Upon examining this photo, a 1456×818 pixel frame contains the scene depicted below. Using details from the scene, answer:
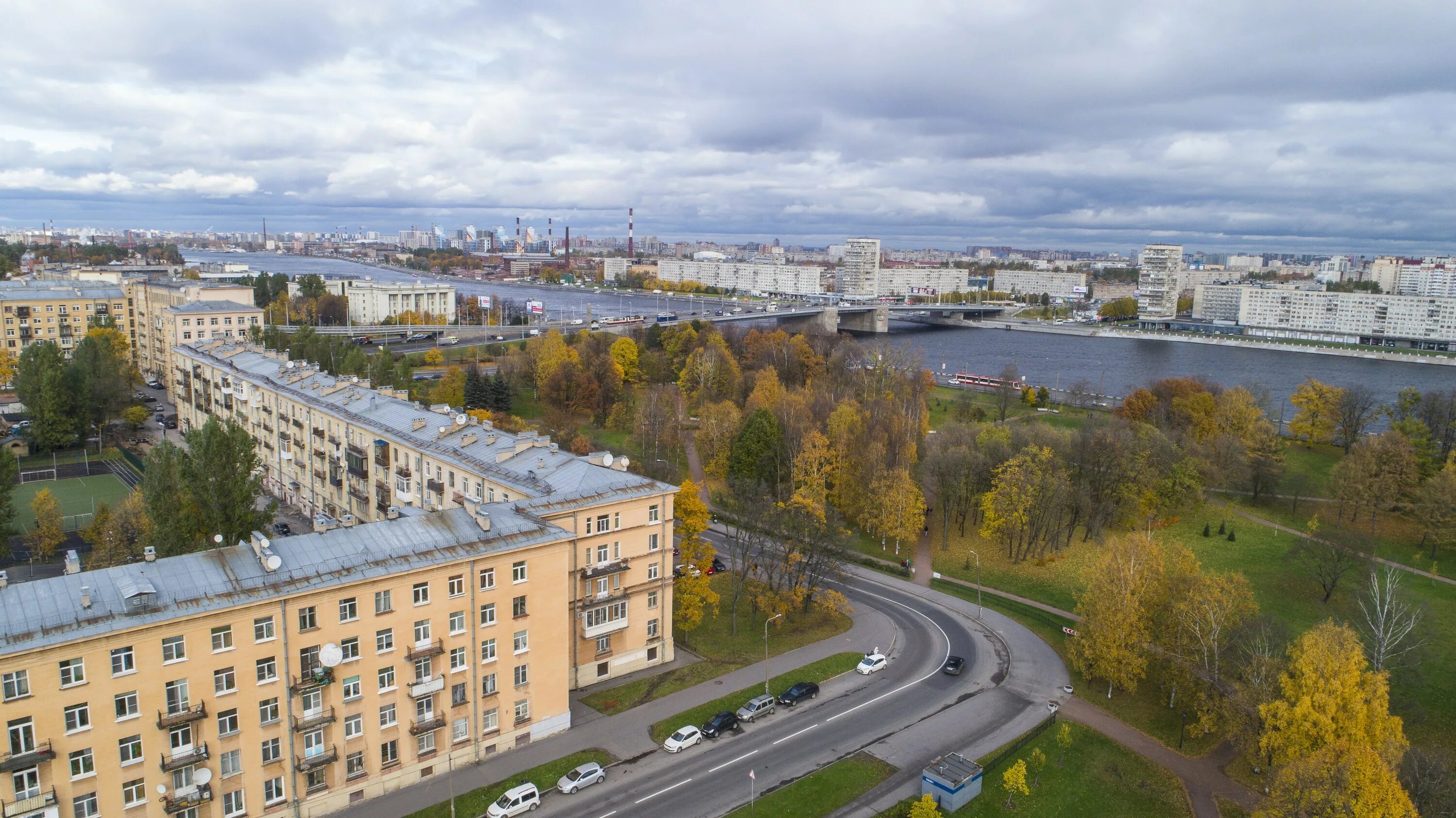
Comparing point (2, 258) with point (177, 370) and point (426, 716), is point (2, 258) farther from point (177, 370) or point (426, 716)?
point (426, 716)

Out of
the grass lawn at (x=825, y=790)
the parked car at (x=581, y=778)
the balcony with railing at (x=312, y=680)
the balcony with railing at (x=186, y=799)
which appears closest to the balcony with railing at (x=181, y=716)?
the balcony with railing at (x=186, y=799)

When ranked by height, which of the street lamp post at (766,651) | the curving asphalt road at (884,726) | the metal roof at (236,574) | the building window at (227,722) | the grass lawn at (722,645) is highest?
the metal roof at (236,574)

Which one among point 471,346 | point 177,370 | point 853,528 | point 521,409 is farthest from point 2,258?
point 853,528

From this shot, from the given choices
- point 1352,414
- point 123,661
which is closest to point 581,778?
point 123,661

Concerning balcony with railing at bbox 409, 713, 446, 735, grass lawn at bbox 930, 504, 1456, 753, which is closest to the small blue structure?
grass lawn at bbox 930, 504, 1456, 753

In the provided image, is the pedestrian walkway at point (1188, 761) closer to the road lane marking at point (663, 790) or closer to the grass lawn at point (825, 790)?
the grass lawn at point (825, 790)
